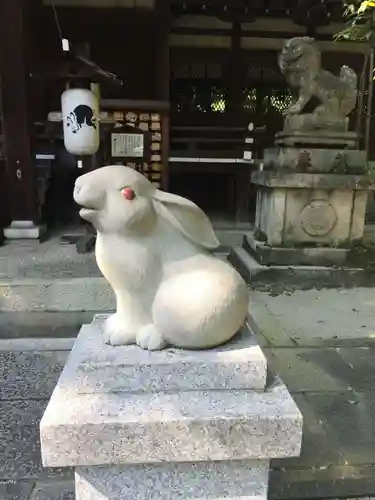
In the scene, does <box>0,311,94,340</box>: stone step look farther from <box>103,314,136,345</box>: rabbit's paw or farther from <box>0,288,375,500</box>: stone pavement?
<box>103,314,136,345</box>: rabbit's paw

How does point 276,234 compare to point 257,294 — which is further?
point 276,234

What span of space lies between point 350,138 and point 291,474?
4295 millimetres

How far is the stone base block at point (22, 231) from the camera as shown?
23.6 ft

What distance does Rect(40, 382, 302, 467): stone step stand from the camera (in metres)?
1.60

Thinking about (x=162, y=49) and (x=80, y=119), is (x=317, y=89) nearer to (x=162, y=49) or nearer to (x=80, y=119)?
(x=80, y=119)

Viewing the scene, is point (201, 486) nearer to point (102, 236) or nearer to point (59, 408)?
point (59, 408)

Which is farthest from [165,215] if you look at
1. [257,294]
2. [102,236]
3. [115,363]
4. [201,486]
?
[257,294]

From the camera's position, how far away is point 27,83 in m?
7.16

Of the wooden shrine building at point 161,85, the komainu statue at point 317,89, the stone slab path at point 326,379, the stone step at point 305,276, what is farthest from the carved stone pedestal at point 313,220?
the wooden shrine building at point 161,85

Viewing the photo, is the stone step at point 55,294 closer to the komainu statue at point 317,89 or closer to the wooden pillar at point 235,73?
the komainu statue at point 317,89

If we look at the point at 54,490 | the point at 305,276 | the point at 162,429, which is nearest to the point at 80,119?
the point at 305,276

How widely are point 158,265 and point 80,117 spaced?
16.3 feet

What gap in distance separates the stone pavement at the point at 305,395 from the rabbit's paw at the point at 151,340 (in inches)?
37.0

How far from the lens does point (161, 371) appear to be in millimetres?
1713
